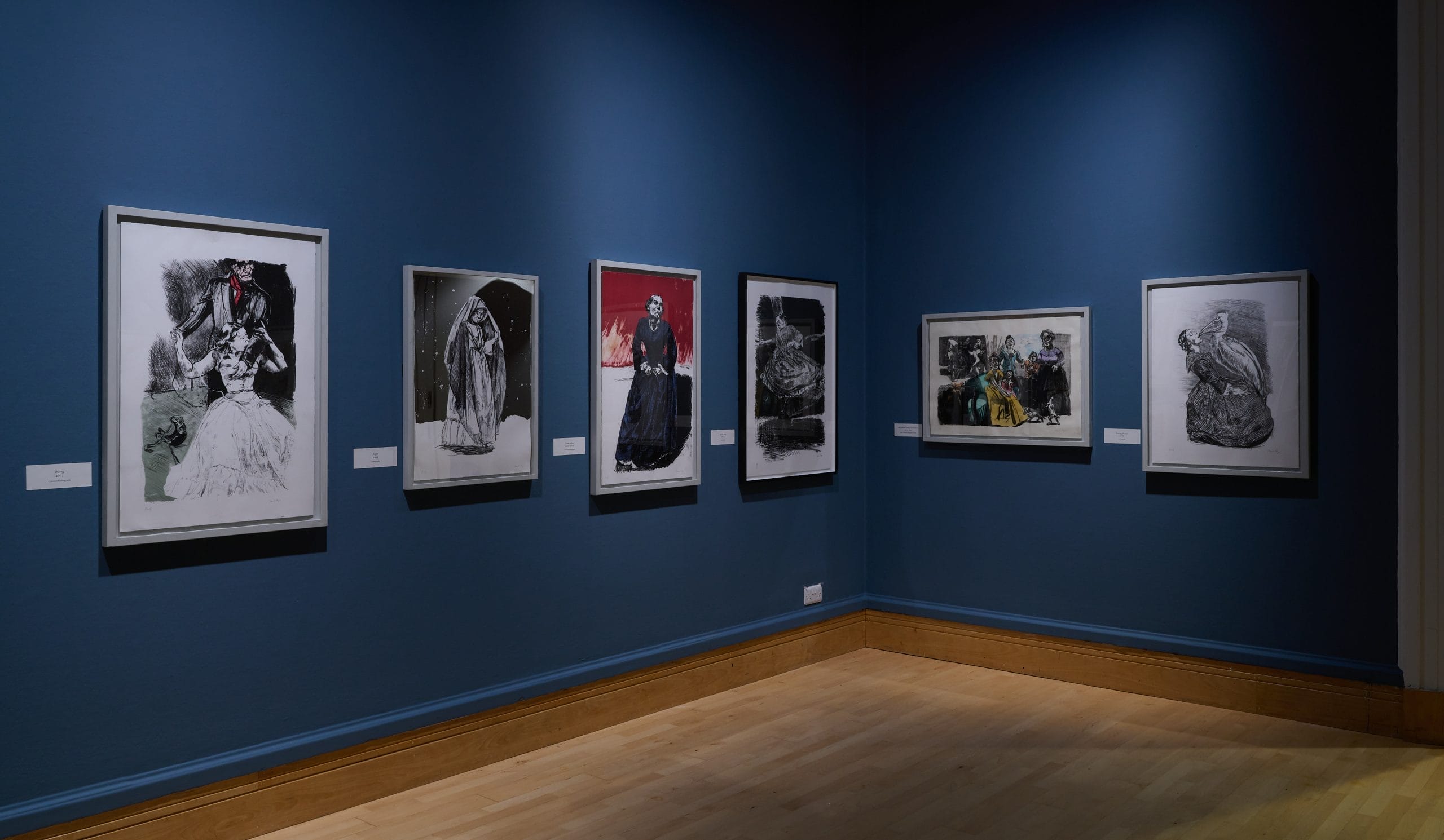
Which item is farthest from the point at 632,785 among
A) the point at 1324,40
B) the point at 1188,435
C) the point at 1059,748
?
the point at 1324,40

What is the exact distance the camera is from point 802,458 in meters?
8.59

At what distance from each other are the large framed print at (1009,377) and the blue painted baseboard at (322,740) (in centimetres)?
247

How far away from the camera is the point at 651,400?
721 cm

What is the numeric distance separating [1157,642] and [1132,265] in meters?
2.80

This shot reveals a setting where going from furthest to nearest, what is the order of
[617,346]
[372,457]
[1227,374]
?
[1227,374]
[617,346]
[372,457]

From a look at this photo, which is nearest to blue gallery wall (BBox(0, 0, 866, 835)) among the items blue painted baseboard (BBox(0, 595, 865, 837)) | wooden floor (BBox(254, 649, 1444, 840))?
blue painted baseboard (BBox(0, 595, 865, 837))

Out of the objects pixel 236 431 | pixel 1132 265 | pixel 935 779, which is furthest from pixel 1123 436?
pixel 236 431

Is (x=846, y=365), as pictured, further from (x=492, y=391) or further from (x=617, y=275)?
(x=492, y=391)

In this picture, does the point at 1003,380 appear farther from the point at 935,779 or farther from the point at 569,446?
the point at 569,446

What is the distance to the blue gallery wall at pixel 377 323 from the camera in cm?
459

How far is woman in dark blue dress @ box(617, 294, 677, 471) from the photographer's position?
708 cm

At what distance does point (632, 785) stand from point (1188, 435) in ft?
15.1

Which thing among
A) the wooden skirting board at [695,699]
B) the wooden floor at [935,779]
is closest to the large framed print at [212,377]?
the wooden skirting board at [695,699]

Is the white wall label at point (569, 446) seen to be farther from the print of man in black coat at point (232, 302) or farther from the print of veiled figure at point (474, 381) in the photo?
the print of man in black coat at point (232, 302)
